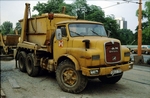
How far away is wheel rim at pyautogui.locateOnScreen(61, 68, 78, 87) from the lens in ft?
24.5

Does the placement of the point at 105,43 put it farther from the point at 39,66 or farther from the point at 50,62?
the point at 39,66

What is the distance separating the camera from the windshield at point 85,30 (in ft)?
26.5

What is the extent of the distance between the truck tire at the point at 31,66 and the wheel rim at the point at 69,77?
9.32 ft

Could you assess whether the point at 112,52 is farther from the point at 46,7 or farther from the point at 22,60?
the point at 46,7

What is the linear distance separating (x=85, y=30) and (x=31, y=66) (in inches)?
146

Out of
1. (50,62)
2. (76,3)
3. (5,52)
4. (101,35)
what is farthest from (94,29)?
(76,3)

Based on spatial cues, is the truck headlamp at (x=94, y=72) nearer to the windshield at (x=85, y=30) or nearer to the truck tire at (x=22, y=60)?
the windshield at (x=85, y=30)

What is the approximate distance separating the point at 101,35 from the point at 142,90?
98.1 inches

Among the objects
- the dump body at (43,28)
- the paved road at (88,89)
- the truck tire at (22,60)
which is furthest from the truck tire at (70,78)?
the truck tire at (22,60)

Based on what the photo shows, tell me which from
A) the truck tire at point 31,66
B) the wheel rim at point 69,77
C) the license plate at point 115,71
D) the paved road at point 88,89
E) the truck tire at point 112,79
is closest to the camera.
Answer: the paved road at point 88,89

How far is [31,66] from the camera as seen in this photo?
10609 mm

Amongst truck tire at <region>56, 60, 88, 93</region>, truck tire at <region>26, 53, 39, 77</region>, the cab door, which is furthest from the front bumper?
truck tire at <region>26, 53, 39, 77</region>

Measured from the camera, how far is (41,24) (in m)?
10.2

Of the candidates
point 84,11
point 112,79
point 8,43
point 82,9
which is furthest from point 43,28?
point 82,9
